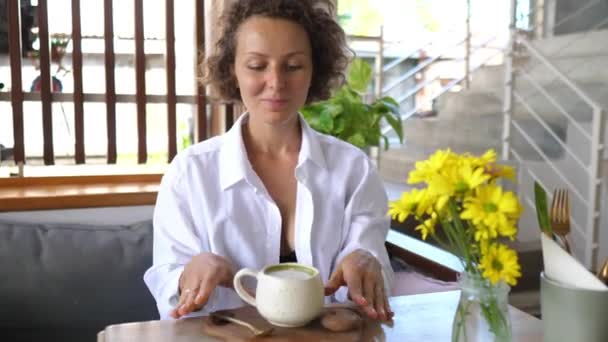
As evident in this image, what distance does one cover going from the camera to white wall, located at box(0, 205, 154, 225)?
1.78m

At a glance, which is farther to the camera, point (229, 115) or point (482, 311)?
point (229, 115)

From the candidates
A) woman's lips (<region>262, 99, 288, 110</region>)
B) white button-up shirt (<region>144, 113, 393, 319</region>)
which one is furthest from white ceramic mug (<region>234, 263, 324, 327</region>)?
woman's lips (<region>262, 99, 288, 110</region>)

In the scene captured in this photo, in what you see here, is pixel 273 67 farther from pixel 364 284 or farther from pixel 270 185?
pixel 364 284

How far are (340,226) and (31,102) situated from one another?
45.3 inches

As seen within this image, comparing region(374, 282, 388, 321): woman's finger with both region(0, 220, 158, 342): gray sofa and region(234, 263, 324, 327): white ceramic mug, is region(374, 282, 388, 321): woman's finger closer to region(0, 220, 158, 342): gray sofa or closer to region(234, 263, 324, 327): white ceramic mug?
region(234, 263, 324, 327): white ceramic mug

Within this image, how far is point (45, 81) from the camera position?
6.23 feet

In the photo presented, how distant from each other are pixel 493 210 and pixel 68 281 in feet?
4.17

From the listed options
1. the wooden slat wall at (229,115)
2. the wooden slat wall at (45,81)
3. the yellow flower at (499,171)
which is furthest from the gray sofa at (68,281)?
the yellow flower at (499,171)

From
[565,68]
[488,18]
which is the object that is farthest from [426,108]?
[565,68]

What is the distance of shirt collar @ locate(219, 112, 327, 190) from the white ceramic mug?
1.34 ft

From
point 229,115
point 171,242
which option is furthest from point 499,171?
A: point 229,115

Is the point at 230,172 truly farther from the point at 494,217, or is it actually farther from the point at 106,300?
the point at 494,217

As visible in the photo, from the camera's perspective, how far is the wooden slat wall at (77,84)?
1905 mm

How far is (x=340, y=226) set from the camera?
137 cm
